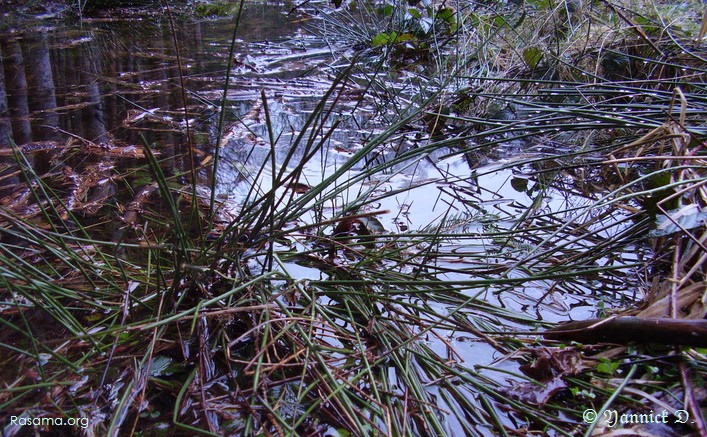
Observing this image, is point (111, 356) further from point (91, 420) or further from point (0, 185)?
point (0, 185)

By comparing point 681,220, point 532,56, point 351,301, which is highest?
point 532,56

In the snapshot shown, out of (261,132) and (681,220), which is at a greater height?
(681,220)

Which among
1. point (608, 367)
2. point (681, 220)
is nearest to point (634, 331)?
point (608, 367)

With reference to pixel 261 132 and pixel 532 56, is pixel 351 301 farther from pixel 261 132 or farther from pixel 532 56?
pixel 532 56

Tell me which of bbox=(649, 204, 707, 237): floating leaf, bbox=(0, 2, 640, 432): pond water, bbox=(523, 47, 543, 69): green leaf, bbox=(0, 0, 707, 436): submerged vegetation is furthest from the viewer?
bbox=(523, 47, 543, 69): green leaf

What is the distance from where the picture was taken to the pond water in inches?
47.5

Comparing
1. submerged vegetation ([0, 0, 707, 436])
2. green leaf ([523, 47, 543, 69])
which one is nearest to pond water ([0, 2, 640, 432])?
submerged vegetation ([0, 0, 707, 436])

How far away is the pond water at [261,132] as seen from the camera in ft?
3.96

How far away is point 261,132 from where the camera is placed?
84.0 inches

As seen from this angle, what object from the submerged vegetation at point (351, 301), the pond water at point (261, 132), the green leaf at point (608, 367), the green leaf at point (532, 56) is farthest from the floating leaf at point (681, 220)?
the green leaf at point (532, 56)

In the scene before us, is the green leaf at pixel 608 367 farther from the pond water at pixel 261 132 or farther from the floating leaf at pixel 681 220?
the floating leaf at pixel 681 220

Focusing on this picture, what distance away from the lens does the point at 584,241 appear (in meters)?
1.35

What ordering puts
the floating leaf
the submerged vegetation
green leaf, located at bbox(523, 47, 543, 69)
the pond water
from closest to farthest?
1. the submerged vegetation
2. the floating leaf
3. the pond water
4. green leaf, located at bbox(523, 47, 543, 69)

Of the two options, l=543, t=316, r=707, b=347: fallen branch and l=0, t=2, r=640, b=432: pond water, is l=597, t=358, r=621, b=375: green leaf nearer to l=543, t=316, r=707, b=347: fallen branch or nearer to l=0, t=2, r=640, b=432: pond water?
l=543, t=316, r=707, b=347: fallen branch
